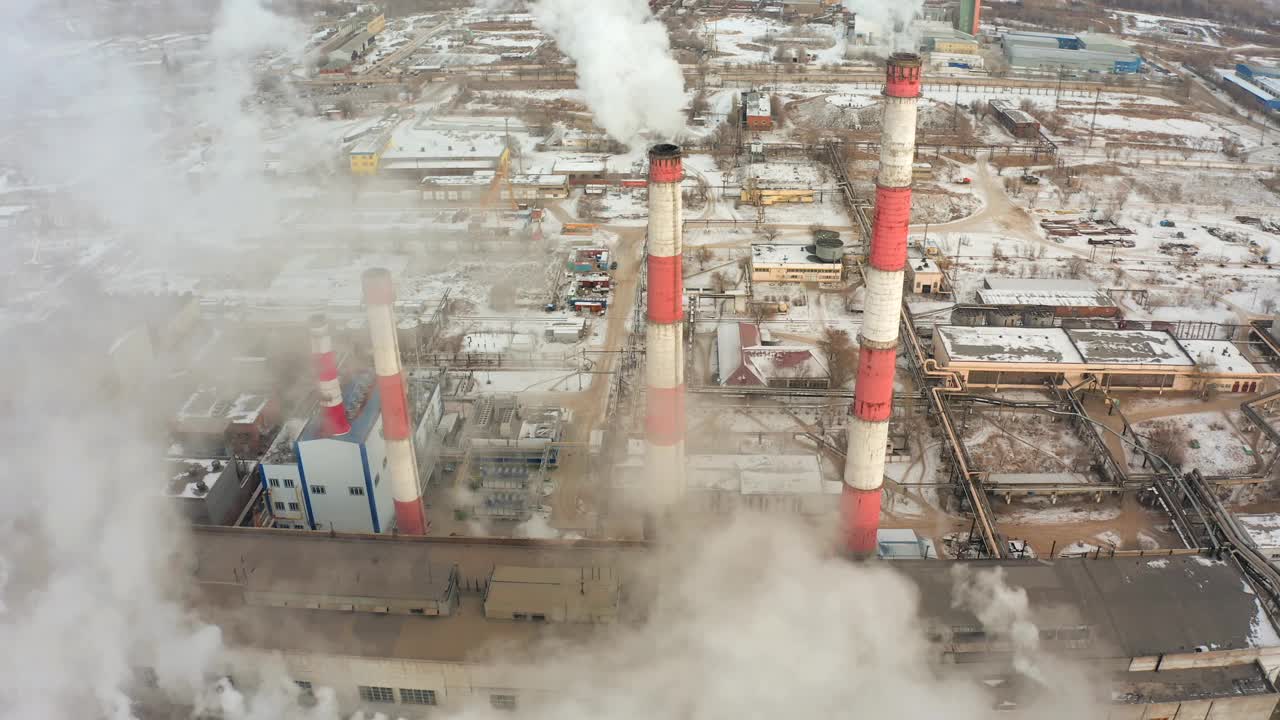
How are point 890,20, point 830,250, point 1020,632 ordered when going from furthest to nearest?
point 890,20 → point 830,250 → point 1020,632

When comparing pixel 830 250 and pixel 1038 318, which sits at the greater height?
pixel 830 250

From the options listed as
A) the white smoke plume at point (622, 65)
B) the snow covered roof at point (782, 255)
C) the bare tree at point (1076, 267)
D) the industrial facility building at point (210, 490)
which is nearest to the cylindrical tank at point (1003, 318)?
the bare tree at point (1076, 267)

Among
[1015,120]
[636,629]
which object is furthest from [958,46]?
[636,629]

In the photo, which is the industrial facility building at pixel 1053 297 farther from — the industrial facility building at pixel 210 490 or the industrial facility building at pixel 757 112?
the industrial facility building at pixel 210 490

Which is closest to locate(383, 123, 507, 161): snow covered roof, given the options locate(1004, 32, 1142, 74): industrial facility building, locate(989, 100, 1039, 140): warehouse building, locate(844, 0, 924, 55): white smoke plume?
locate(989, 100, 1039, 140): warehouse building

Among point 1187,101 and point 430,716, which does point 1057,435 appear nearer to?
point 430,716

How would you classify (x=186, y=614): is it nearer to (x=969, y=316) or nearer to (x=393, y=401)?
(x=393, y=401)

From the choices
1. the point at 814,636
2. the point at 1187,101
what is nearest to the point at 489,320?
the point at 814,636

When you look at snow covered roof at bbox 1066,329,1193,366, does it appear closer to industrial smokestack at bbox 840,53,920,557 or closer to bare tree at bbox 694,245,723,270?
industrial smokestack at bbox 840,53,920,557
